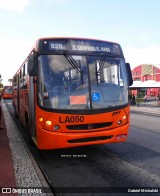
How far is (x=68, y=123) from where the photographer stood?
23.5 feet

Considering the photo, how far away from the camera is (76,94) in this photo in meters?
7.29

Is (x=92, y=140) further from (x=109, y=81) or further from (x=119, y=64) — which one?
(x=119, y=64)

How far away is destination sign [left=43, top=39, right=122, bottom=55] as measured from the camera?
298 inches

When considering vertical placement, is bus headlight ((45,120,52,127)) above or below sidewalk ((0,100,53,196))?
above

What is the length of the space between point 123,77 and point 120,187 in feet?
10.6

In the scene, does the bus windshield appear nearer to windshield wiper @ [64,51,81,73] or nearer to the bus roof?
windshield wiper @ [64,51,81,73]

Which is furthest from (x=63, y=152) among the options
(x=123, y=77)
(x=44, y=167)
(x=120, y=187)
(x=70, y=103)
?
(x=120, y=187)

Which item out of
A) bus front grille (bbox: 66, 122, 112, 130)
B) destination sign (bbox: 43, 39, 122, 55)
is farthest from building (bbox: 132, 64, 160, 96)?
bus front grille (bbox: 66, 122, 112, 130)

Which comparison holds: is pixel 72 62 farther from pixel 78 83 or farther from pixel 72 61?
pixel 78 83

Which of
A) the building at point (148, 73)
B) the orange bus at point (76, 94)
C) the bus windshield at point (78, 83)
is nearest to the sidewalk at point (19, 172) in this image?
Result: the orange bus at point (76, 94)

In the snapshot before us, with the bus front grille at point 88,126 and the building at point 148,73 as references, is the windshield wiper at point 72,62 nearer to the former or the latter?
the bus front grille at point 88,126

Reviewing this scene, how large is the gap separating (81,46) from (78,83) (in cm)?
103

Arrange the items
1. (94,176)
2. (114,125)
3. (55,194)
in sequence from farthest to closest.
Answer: (114,125)
(94,176)
(55,194)

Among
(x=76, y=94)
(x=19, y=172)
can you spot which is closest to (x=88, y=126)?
(x=76, y=94)
